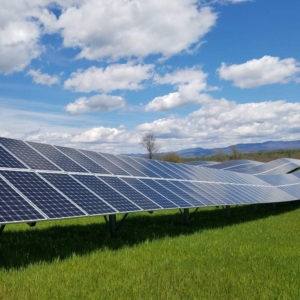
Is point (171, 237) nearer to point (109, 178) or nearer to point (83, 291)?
point (109, 178)

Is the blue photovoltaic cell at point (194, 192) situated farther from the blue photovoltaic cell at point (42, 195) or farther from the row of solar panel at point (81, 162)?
the blue photovoltaic cell at point (42, 195)

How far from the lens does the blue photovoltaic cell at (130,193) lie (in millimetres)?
13844

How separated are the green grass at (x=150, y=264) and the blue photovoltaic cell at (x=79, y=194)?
114cm

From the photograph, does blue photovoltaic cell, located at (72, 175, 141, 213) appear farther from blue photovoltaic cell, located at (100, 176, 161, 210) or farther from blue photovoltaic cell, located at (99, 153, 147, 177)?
blue photovoltaic cell, located at (99, 153, 147, 177)

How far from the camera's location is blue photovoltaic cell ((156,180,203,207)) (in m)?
16.7

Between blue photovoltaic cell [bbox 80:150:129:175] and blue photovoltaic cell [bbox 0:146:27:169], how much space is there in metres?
4.52

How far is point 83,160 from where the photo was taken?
16.4 m

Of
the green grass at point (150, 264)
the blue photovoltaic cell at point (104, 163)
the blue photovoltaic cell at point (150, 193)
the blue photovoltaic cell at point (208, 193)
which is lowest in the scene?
the green grass at point (150, 264)

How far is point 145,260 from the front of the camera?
10.5 m

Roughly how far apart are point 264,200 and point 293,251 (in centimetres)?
1079

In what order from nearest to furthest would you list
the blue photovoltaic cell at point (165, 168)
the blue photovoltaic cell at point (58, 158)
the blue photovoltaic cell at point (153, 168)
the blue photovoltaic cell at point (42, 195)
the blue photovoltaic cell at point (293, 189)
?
the blue photovoltaic cell at point (42, 195) → the blue photovoltaic cell at point (58, 158) → the blue photovoltaic cell at point (153, 168) → the blue photovoltaic cell at point (165, 168) → the blue photovoltaic cell at point (293, 189)

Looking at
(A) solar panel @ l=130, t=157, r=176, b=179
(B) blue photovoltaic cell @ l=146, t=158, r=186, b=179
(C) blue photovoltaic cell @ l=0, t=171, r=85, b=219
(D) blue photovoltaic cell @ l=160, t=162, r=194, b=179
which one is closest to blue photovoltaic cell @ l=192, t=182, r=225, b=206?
(D) blue photovoltaic cell @ l=160, t=162, r=194, b=179

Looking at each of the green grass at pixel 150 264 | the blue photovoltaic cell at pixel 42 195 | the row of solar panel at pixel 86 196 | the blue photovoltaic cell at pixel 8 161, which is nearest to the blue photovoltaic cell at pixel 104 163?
the row of solar panel at pixel 86 196

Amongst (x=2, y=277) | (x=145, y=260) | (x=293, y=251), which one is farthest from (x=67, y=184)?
(x=293, y=251)
